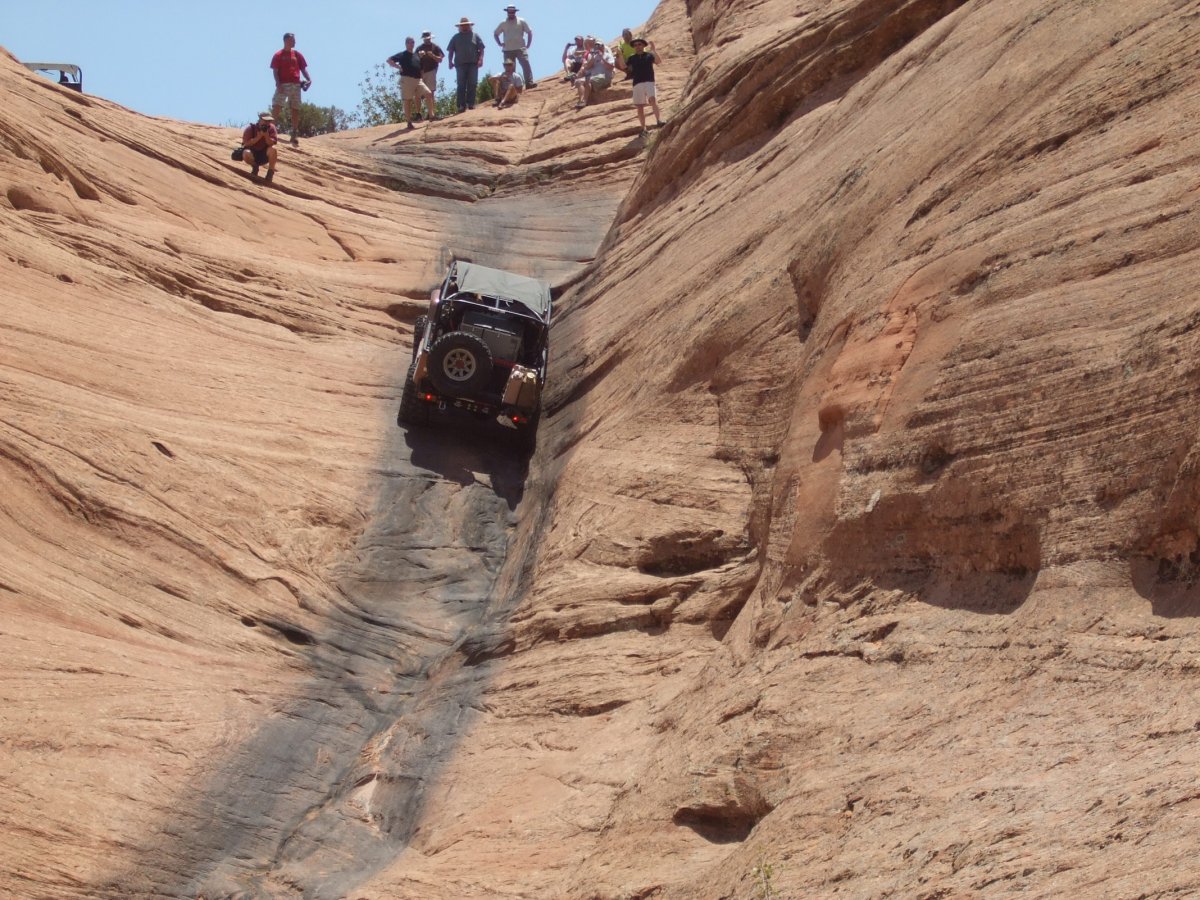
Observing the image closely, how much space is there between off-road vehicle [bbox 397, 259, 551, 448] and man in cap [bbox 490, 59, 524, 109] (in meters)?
13.8

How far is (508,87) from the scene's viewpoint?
29.3 m

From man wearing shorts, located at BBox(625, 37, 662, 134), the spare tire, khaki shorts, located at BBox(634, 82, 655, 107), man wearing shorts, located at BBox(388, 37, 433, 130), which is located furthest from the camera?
man wearing shorts, located at BBox(388, 37, 433, 130)

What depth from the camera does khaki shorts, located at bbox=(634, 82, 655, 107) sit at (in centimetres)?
2366

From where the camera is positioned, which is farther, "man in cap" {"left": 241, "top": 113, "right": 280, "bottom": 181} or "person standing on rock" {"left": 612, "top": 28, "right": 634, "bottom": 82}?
"person standing on rock" {"left": 612, "top": 28, "right": 634, "bottom": 82}

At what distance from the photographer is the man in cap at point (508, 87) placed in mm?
29219

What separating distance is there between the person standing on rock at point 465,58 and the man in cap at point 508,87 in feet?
1.91

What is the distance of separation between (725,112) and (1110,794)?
13491 mm

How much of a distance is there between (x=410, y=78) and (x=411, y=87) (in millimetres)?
288

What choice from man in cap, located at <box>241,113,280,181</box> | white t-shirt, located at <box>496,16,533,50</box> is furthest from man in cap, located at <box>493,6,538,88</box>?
man in cap, located at <box>241,113,280,181</box>

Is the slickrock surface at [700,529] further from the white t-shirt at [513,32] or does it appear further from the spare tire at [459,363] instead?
the white t-shirt at [513,32]

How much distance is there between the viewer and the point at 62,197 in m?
16.4

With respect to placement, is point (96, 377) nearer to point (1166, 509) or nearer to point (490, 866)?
point (490, 866)

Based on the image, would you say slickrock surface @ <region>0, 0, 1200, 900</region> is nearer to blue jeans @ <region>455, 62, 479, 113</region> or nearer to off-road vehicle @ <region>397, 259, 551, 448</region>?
off-road vehicle @ <region>397, 259, 551, 448</region>

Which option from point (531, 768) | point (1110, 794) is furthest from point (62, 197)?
point (1110, 794)
